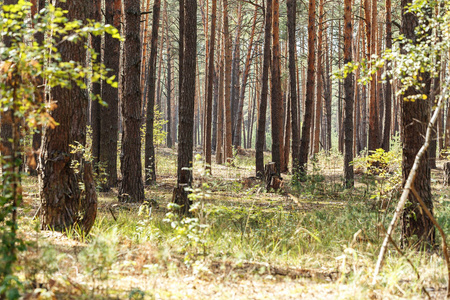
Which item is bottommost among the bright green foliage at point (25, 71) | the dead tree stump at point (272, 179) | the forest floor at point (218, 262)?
the forest floor at point (218, 262)

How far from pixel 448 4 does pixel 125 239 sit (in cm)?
493

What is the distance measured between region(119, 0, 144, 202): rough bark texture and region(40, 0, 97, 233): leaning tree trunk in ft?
9.07

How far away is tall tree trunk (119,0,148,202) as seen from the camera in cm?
803

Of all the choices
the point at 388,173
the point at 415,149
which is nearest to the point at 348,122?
the point at 388,173

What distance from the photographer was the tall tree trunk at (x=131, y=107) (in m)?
8.03

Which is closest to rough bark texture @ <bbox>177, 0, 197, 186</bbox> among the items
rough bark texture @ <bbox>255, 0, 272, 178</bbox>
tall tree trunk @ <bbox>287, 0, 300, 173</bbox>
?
rough bark texture @ <bbox>255, 0, 272, 178</bbox>

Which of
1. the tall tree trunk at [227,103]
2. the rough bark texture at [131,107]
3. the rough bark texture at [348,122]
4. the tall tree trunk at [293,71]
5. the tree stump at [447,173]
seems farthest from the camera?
the tall tree trunk at [227,103]

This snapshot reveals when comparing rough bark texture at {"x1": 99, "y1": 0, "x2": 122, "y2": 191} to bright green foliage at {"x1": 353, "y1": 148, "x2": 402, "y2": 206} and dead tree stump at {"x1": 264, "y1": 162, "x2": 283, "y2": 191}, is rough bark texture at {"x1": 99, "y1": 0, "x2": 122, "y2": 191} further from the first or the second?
bright green foliage at {"x1": 353, "y1": 148, "x2": 402, "y2": 206}

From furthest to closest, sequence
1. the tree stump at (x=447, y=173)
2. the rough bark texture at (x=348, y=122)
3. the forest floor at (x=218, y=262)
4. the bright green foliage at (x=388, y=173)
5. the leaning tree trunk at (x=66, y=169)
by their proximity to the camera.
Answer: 1. the tree stump at (x=447, y=173)
2. the rough bark texture at (x=348, y=122)
3. the bright green foliage at (x=388, y=173)
4. the leaning tree trunk at (x=66, y=169)
5. the forest floor at (x=218, y=262)

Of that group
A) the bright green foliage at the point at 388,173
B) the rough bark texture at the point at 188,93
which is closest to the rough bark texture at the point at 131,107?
the rough bark texture at the point at 188,93

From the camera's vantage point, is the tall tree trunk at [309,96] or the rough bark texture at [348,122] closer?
the rough bark texture at [348,122]

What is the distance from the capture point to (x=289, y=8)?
12.9 metres

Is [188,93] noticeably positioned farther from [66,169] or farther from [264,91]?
[264,91]

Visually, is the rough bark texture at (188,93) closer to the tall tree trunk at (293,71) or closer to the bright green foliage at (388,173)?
the bright green foliage at (388,173)
